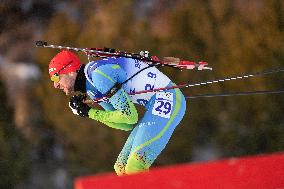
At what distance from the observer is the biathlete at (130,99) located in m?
3.51

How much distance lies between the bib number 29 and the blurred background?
179 inches

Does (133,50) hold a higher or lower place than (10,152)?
higher

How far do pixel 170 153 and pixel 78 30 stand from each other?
8.22ft

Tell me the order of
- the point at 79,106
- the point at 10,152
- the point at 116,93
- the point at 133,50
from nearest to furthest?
the point at 116,93
the point at 79,106
the point at 133,50
the point at 10,152

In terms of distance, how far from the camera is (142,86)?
12.3 ft

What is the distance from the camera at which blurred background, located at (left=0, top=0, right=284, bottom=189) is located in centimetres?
841

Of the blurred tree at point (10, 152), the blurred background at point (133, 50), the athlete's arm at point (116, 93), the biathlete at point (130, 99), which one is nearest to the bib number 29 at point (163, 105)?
the biathlete at point (130, 99)

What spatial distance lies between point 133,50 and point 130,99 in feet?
15.8

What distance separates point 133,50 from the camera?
8289 millimetres

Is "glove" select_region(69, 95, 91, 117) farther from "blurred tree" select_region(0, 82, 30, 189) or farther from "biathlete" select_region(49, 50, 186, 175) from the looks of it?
"blurred tree" select_region(0, 82, 30, 189)

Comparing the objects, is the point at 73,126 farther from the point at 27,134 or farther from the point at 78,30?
the point at 78,30

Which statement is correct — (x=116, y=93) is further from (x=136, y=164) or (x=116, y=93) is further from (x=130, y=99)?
(x=136, y=164)

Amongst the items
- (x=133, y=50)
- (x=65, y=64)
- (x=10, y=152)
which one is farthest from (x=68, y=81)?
(x=10, y=152)

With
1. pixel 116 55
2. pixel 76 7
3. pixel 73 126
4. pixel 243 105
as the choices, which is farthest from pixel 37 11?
pixel 116 55
